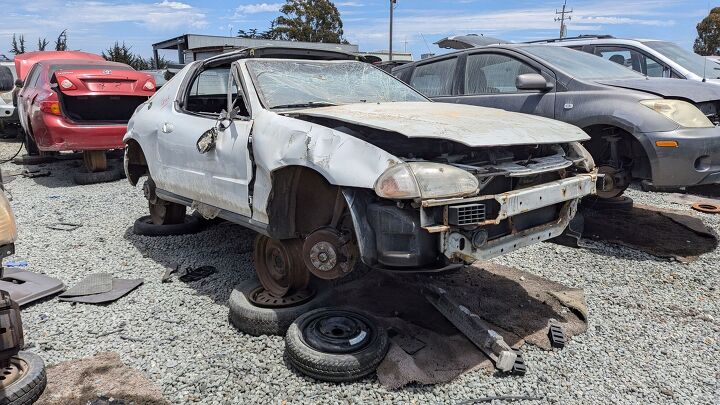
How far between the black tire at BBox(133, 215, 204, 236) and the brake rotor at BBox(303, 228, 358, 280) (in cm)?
264

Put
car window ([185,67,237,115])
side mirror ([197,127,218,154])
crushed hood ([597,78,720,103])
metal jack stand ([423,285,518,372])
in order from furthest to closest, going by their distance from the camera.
Answer: crushed hood ([597,78,720,103]) → car window ([185,67,237,115]) → side mirror ([197,127,218,154]) → metal jack stand ([423,285,518,372])

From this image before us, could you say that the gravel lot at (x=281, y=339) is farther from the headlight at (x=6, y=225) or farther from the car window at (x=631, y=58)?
the car window at (x=631, y=58)

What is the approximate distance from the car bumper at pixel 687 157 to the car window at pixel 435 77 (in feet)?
7.95

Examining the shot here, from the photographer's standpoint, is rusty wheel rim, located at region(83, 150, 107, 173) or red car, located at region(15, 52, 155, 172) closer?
red car, located at region(15, 52, 155, 172)

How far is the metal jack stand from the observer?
277cm

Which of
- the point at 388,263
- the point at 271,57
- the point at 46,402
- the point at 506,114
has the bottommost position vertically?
the point at 46,402

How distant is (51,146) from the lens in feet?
23.5

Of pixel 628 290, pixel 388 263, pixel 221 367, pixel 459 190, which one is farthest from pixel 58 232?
pixel 628 290

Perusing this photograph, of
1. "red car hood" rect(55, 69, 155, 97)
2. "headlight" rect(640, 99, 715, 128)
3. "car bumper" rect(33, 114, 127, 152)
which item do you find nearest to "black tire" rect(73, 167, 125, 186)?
"car bumper" rect(33, 114, 127, 152)

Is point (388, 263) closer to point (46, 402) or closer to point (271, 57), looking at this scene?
point (46, 402)

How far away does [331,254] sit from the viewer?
2.92 m

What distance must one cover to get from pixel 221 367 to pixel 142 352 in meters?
0.54

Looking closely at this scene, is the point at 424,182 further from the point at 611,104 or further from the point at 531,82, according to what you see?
the point at 611,104

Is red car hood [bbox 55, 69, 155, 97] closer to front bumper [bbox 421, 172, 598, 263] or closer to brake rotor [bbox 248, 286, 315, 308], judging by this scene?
brake rotor [bbox 248, 286, 315, 308]
